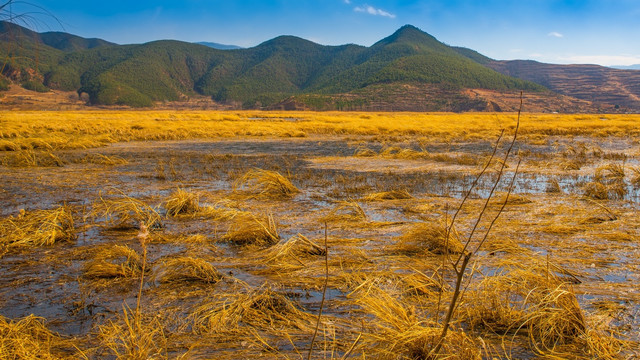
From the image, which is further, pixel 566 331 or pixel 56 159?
pixel 56 159

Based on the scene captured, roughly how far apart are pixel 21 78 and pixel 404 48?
Result: 198 meters

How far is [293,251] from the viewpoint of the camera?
17.9 ft

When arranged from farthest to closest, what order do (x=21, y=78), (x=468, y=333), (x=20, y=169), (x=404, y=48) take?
(x=404, y=48)
(x=20, y=169)
(x=21, y=78)
(x=468, y=333)

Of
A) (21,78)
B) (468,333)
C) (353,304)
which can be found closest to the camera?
(468,333)

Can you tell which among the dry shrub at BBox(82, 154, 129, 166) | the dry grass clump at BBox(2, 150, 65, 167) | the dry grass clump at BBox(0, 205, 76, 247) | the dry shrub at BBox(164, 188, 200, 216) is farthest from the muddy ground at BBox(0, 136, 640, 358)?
the dry shrub at BBox(82, 154, 129, 166)

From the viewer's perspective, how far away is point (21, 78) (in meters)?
4.98

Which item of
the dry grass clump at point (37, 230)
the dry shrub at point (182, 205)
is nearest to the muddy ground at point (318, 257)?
the dry grass clump at point (37, 230)

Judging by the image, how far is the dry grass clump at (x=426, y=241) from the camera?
5.53 metres

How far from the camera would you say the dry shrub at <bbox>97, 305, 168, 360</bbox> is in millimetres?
2887

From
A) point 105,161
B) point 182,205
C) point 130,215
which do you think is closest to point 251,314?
point 130,215

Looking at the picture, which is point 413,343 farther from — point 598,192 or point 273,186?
point 598,192

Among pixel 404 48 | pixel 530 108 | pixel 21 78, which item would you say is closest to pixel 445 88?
pixel 530 108

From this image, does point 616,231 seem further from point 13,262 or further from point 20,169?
point 20,169

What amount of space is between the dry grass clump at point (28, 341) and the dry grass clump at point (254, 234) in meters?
2.87
